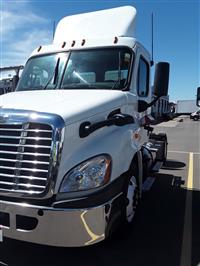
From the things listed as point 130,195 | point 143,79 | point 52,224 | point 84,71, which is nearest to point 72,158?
point 52,224

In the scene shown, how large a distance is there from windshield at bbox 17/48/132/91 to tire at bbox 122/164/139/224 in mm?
1221

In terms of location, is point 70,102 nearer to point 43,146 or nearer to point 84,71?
point 43,146

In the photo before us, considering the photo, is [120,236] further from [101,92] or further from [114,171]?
[101,92]

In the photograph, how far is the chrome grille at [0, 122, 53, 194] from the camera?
3.43 m

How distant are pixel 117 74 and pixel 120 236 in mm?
2192

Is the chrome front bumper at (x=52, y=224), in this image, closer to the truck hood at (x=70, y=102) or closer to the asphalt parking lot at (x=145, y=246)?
the asphalt parking lot at (x=145, y=246)

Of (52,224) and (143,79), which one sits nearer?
(52,224)

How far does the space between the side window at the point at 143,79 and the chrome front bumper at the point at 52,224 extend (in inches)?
102

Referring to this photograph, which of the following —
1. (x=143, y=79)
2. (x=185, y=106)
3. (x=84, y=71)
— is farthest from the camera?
(x=185, y=106)

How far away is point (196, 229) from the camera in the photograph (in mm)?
4996

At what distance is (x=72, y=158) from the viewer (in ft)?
11.6

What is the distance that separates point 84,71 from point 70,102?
1175 mm

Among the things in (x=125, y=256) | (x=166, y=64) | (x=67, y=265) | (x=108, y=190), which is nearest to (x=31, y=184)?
(x=108, y=190)

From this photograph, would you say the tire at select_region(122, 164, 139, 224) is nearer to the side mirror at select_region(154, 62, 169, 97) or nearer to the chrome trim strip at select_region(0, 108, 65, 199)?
the chrome trim strip at select_region(0, 108, 65, 199)
